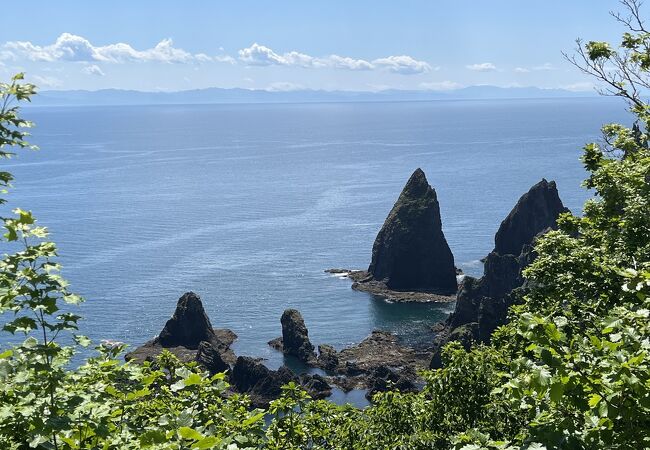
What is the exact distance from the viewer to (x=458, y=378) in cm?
1981

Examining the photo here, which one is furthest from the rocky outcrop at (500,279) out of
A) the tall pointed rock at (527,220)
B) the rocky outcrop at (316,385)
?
the rocky outcrop at (316,385)

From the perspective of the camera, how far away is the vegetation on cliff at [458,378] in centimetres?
749

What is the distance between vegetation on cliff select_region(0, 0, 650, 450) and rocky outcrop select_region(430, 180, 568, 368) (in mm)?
23082

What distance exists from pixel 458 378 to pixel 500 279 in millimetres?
75919

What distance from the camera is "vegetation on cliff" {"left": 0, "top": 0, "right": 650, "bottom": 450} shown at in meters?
7.49

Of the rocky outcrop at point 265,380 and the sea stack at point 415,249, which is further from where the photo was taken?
the sea stack at point 415,249

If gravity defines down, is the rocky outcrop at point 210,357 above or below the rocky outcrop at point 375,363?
above

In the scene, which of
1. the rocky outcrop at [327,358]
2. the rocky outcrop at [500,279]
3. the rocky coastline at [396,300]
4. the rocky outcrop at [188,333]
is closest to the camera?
the rocky coastline at [396,300]

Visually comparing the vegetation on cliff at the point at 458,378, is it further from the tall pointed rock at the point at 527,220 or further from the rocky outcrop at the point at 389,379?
the tall pointed rock at the point at 527,220

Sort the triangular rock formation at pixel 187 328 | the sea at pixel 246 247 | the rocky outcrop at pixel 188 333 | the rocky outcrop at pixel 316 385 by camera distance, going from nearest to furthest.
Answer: the rocky outcrop at pixel 316 385, the rocky outcrop at pixel 188 333, the triangular rock formation at pixel 187 328, the sea at pixel 246 247

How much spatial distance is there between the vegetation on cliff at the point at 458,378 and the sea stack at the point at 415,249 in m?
82.0

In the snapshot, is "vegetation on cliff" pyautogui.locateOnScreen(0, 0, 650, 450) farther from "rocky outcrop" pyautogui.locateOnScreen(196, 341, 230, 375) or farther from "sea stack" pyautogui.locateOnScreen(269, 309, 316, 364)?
"sea stack" pyautogui.locateOnScreen(269, 309, 316, 364)

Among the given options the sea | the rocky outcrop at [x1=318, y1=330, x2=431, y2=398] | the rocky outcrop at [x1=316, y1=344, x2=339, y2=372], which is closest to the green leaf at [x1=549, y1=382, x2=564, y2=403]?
the sea

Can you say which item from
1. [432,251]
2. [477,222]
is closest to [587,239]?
[432,251]
